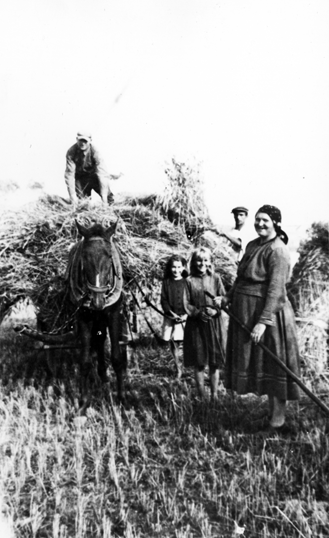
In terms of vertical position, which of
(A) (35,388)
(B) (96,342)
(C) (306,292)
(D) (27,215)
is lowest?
(A) (35,388)

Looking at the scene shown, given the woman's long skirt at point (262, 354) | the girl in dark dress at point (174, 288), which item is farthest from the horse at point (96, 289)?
the woman's long skirt at point (262, 354)

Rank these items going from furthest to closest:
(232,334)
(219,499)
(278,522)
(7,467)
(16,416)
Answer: (16,416) → (232,334) → (7,467) → (219,499) → (278,522)

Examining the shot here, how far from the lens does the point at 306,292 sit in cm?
395

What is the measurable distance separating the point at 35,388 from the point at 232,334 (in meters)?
2.17

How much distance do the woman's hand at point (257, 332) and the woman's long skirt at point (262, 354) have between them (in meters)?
0.11

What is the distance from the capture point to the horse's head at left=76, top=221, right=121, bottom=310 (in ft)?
11.5

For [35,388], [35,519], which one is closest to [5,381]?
[35,388]

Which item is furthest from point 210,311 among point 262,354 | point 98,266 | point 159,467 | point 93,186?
point 93,186

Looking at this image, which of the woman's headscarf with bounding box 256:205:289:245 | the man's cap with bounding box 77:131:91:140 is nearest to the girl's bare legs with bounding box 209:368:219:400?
the woman's headscarf with bounding box 256:205:289:245

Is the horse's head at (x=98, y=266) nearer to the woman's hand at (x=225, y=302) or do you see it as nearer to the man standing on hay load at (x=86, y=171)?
the woman's hand at (x=225, y=302)

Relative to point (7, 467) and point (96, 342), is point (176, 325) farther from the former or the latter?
point (7, 467)

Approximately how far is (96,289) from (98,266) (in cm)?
19

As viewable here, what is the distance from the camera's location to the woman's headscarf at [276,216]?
3.02m

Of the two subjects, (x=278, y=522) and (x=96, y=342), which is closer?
(x=278, y=522)
